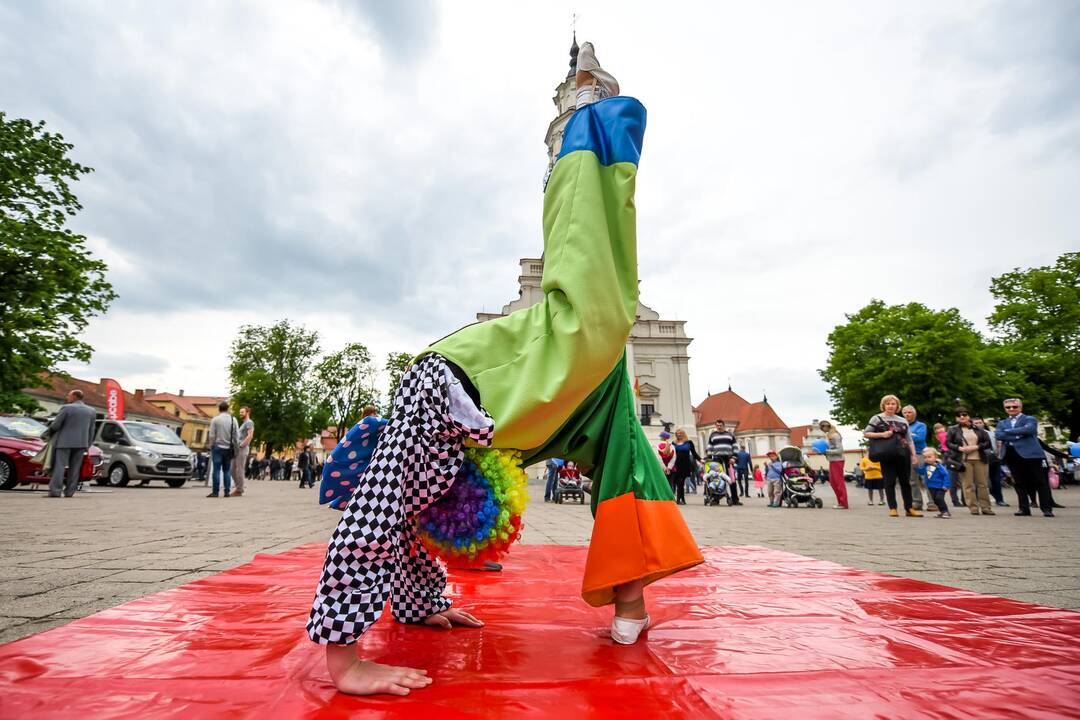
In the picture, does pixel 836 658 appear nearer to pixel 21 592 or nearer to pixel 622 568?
pixel 622 568

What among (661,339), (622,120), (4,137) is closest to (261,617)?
(622,120)

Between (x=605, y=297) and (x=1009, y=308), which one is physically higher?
(x=1009, y=308)

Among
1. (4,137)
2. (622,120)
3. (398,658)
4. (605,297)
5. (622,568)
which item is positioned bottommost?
(398,658)

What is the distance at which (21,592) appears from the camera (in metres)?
2.57

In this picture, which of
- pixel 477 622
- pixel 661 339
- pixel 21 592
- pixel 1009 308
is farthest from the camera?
pixel 661 339

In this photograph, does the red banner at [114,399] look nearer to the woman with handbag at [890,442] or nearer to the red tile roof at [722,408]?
the woman with handbag at [890,442]

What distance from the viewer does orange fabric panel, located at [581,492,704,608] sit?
1.83 m

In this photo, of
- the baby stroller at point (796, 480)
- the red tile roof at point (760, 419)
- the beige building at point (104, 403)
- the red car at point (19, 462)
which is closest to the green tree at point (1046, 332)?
the baby stroller at point (796, 480)

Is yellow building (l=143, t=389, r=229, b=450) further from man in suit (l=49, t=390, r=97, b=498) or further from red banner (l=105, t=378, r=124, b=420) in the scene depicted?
man in suit (l=49, t=390, r=97, b=498)

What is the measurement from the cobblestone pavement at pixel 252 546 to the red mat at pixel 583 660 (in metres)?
0.46

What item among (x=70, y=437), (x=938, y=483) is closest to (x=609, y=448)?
(x=938, y=483)

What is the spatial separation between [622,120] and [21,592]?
3.42 m

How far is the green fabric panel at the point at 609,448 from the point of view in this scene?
1.93 m

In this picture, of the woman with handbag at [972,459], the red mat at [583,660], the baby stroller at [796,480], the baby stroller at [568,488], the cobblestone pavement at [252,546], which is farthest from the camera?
the baby stroller at [568,488]
